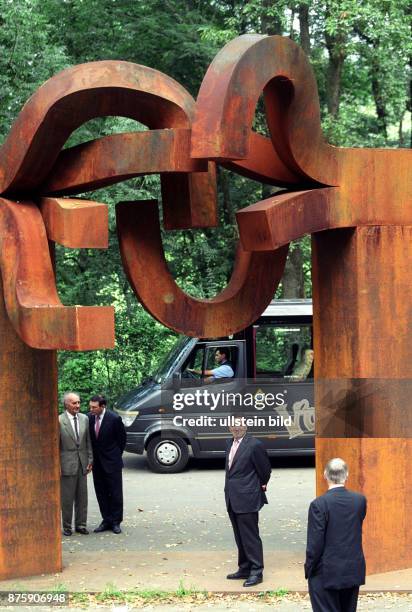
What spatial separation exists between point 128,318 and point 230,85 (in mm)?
15001

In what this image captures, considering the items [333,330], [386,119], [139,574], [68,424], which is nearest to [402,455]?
[333,330]

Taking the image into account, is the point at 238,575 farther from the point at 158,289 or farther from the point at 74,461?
the point at 74,461

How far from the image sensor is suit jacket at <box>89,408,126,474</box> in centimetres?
1338

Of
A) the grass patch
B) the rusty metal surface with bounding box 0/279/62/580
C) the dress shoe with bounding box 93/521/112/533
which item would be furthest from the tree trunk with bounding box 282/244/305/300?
the grass patch

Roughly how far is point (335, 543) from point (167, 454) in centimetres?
1031

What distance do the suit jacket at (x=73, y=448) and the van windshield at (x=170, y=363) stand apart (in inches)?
189

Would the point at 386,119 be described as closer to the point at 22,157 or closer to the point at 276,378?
the point at 276,378

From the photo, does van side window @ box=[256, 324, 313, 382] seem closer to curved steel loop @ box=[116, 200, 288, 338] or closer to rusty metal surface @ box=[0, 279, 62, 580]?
curved steel loop @ box=[116, 200, 288, 338]

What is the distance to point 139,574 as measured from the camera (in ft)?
35.6

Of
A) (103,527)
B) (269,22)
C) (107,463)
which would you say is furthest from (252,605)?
(269,22)

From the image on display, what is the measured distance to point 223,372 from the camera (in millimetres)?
18016

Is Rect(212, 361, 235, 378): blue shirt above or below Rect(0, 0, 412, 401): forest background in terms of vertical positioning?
below

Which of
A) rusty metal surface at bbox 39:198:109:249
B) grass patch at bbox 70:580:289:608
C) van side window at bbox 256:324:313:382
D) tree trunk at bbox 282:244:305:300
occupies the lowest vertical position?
grass patch at bbox 70:580:289:608

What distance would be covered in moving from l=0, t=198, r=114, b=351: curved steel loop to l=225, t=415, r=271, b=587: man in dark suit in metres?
1.97
